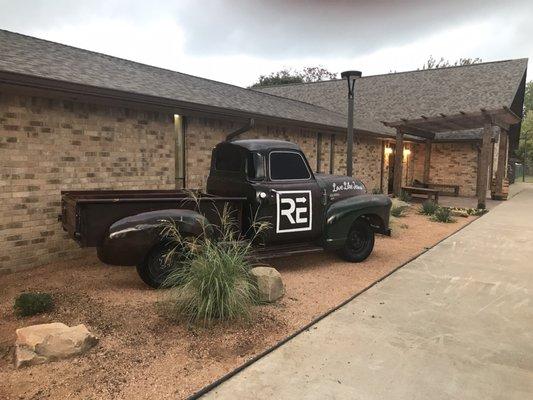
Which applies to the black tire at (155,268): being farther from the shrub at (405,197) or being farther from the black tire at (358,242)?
the shrub at (405,197)

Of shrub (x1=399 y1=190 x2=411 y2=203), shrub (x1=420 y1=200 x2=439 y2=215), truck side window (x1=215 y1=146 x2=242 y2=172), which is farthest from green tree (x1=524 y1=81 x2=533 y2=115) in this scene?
truck side window (x1=215 y1=146 x2=242 y2=172)

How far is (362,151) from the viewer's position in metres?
16.5

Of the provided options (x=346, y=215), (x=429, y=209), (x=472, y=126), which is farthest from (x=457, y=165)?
(x=346, y=215)

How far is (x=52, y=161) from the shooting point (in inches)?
255

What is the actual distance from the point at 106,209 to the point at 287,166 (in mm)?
2839

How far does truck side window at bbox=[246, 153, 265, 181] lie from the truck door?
0.12m

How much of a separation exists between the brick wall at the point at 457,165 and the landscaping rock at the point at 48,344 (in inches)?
803

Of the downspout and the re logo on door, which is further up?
the downspout

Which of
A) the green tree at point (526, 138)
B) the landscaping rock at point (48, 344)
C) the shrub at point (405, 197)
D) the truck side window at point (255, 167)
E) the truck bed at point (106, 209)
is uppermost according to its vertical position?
the green tree at point (526, 138)

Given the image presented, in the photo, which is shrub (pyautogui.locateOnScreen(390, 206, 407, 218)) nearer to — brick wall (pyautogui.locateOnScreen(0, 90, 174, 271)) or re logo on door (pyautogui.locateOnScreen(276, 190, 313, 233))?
re logo on door (pyautogui.locateOnScreen(276, 190, 313, 233))

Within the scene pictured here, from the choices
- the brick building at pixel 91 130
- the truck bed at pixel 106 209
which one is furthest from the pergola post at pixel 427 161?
the truck bed at pixel 106 209

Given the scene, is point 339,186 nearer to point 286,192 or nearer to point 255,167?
point 286,192

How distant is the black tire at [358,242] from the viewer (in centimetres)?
707

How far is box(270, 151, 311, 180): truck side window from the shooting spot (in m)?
6.19
